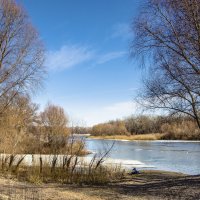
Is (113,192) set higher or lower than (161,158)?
lower

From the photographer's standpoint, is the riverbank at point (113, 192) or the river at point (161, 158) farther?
the river at point (161, 158)

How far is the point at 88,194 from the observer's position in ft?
37.3

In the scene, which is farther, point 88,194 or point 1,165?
point 1,165

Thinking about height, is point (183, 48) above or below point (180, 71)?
above

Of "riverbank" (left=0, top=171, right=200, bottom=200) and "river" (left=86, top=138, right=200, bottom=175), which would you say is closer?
"riverbank" (left=0, top=171, right=200, bottom=200)

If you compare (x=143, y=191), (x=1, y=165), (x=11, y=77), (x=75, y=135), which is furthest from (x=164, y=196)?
(x=11, y=77)

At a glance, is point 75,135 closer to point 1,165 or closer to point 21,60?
point 1,165

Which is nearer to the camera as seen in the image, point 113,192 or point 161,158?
point 113,192

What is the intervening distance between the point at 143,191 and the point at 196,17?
610 centimetres

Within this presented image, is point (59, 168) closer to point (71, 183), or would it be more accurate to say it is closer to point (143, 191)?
point (71, 183)

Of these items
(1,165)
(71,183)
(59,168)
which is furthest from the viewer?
(1,165)

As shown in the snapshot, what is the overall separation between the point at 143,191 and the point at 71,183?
3954 millimetres

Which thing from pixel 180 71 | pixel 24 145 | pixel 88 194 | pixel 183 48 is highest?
pixel 183 48

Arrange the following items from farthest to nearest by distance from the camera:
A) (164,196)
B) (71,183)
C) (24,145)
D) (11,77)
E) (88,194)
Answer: (24,145) < (11,77) < (71,183) < (88,194) < (164,196)
